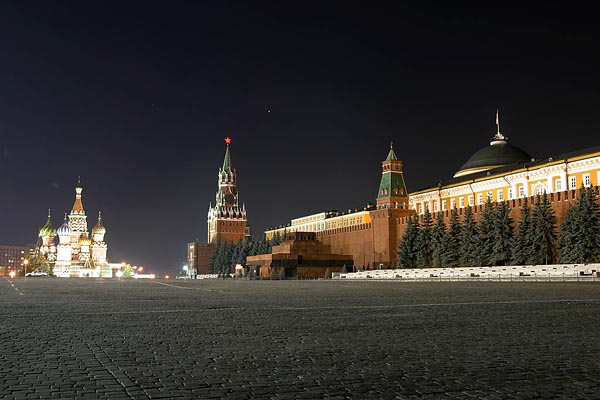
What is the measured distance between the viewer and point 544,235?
36031mm

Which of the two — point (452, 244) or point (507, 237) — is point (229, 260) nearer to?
point (452, 244)

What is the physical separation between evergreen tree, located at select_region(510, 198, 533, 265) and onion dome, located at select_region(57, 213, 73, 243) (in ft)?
251

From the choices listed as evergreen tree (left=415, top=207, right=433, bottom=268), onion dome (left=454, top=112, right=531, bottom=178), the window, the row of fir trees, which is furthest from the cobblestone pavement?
onion dome (left=454, top=112, right=531, bottom=178)

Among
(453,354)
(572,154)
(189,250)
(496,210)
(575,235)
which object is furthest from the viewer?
(189,250)

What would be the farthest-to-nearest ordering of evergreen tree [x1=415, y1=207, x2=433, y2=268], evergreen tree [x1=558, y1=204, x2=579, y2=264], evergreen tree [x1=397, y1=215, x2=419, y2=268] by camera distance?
evergreen tree [x1=397, y1=215, x2=419, y2=268]
evergreen tree [x1=415, y1=207, x2=433, y2=268]
evergreen tree [x1=558, y1=204, x2=579, y2=264]

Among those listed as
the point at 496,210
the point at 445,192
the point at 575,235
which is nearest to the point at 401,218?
the point at 445,192

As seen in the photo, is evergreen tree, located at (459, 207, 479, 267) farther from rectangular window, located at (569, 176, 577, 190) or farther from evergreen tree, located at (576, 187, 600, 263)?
rectangular window, located at (569, 176, 577, 190)

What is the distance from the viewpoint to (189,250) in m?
99.4

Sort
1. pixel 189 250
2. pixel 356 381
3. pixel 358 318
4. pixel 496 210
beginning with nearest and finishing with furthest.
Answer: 1. pixel 356 381
2. pixel 358 318
3. pixel 496 210
4. pixel 189 250

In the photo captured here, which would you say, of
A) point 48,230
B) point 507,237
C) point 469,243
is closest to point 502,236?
point 507,237

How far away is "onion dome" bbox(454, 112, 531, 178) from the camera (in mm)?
60125

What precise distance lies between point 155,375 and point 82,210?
10324 cm

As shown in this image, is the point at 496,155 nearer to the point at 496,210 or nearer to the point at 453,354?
the point at 496,210

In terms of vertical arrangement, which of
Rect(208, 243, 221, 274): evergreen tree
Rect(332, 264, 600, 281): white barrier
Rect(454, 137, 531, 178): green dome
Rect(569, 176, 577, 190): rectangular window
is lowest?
Rect(332, 264, 600, 281): white barrier
